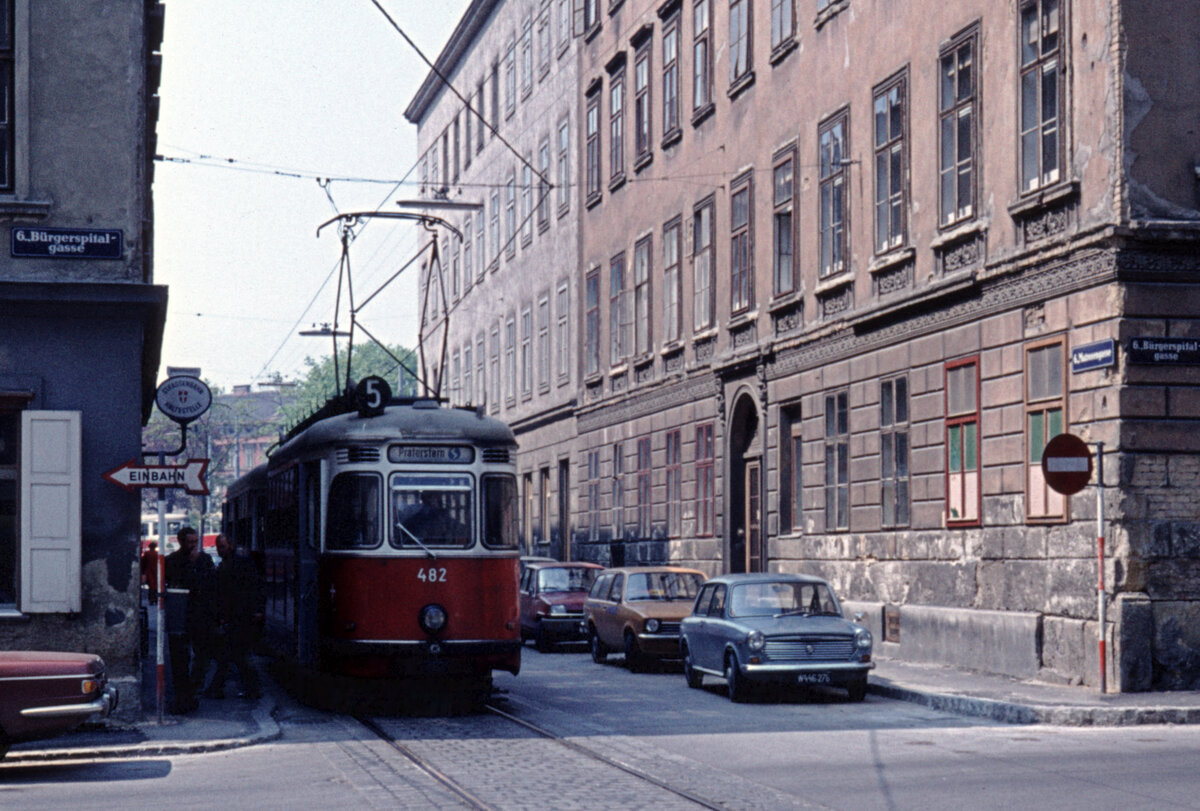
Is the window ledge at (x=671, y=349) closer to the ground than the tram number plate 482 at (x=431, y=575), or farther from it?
farther from it

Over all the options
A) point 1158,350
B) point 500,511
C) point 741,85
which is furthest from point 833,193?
point 500,511

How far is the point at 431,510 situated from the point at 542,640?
12577 millimetres

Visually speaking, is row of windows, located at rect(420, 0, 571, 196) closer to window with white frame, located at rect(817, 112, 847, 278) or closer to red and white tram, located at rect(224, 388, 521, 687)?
window with white frame, located at rect(817, 112, 847, 278)

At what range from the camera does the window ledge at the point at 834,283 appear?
93.5ft

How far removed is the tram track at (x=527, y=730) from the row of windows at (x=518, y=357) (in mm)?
29702

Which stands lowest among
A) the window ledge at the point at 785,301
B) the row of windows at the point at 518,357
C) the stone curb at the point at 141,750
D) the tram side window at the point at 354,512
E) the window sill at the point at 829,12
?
the stone curb at the point at 141,750

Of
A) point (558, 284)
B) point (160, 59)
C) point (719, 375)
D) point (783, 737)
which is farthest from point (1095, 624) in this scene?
point (558, 284)

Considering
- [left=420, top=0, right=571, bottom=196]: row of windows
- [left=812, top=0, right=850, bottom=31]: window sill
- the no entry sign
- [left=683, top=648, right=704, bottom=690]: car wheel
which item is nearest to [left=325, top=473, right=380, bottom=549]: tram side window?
[left=683, top=648, right=704, bottom=690]: car wheel

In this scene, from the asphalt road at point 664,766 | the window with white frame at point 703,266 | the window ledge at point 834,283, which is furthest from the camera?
the window with white frame at point 703,266

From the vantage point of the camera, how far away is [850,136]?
28.8m

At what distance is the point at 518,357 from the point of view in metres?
54.4

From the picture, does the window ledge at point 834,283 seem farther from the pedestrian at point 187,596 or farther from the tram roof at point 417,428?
the pedestrian at point 187,596

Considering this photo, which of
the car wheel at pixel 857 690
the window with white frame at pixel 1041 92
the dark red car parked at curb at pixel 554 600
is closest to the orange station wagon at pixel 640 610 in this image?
the dark red car parked at curb at pixel 554 600

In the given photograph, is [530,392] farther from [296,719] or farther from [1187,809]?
[1187,809]
